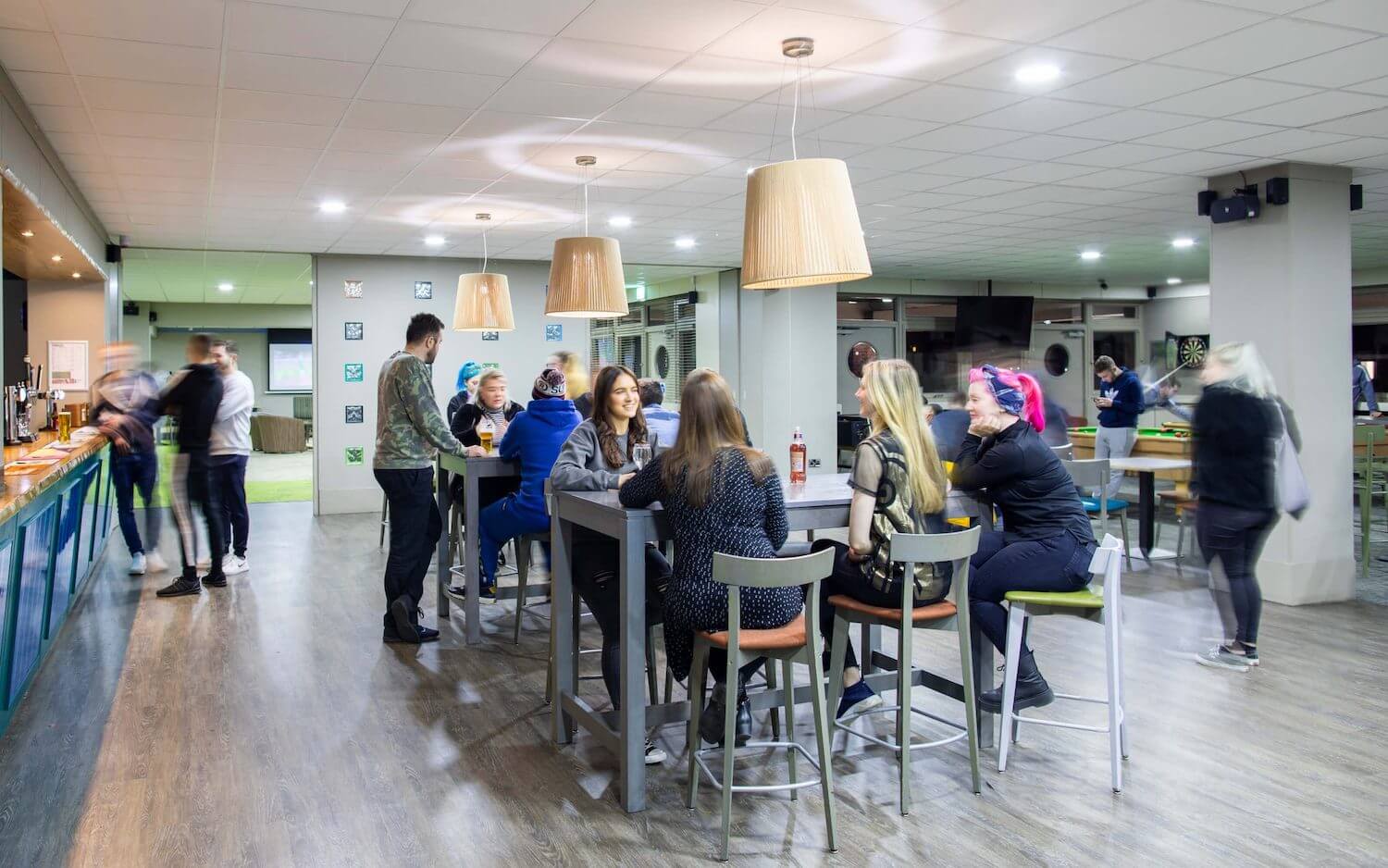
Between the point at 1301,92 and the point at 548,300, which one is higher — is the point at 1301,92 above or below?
above

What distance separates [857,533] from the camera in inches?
127

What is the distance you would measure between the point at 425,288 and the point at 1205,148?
24.7 feet

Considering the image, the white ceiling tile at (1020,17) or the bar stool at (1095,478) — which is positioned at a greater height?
the white ceiling tile at (1020,17)

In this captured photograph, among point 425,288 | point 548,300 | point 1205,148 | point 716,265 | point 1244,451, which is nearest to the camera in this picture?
point 1244,451

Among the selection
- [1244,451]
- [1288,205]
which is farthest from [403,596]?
[1288,205]

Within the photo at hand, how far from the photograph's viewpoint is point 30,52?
13.2 ft

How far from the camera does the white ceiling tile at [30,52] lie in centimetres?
385

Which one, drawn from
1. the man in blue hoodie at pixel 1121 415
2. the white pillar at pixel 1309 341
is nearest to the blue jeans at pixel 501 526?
the white pillar at pixel 1309 341

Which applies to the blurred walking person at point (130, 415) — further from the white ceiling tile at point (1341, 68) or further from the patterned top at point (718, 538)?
the white ceiling tile at point (1341, 68)

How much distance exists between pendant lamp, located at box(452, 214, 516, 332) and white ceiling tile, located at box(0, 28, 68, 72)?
3102 mm

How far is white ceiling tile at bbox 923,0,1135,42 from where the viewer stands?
12.1 feet

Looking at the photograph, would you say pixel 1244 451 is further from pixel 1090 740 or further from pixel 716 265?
pixel 716 265

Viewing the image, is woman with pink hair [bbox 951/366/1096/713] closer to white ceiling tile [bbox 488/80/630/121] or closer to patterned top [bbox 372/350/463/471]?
white ceiling tile [bbox 488/80/630/121]

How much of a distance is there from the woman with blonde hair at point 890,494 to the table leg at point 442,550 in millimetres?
2844
